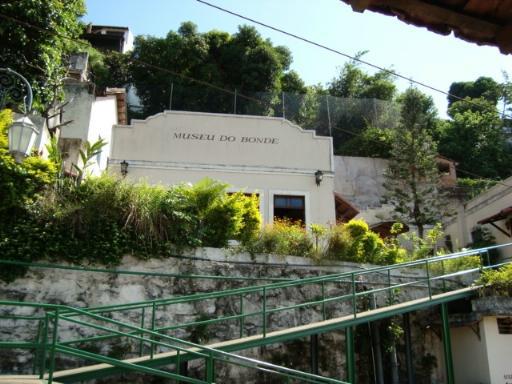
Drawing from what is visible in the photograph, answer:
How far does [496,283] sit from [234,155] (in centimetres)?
860

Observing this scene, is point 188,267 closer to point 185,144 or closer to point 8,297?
point 8,297

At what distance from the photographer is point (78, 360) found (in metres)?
8.80

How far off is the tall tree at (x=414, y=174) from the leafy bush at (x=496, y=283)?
13592 millimetres

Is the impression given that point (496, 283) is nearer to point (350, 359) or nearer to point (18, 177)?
point (350, 359)

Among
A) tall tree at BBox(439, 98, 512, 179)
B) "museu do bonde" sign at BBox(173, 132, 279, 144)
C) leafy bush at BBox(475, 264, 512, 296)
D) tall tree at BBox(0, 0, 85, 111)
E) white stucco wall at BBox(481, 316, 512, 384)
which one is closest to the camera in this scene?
white stucco wall at BBox(481, 316, 512, 384)

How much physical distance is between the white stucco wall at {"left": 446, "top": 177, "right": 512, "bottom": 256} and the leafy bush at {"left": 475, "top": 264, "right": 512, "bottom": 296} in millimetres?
8671

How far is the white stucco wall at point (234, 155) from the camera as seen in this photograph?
16.0 meters

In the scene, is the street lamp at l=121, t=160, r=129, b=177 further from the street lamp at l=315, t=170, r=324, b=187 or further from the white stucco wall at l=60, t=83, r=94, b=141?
the street lamp at l=315, t=170, r=324, b=187

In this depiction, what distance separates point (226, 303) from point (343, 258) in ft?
10.3

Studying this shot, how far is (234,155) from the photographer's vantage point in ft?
54.2

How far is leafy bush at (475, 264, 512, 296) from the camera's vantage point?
1066 centimetres

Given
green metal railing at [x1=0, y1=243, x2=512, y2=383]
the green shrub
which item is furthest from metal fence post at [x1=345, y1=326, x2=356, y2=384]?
the green shrub

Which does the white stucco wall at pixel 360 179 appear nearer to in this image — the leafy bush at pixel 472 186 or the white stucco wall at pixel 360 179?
the white stucco wall at pixel 360 179

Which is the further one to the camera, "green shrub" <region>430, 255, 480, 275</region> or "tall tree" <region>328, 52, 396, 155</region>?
"tall tree" <region>328, 52, 396, 155</region>
